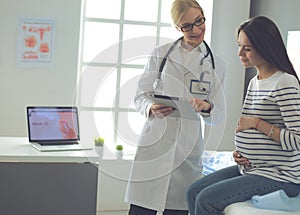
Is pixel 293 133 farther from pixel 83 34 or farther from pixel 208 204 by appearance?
pixel 83 34

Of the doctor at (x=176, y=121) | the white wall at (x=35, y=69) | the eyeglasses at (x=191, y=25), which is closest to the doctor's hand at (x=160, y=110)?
the doctor at (x=176, y=121)

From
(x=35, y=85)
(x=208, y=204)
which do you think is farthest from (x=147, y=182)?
(x=35, y=85)

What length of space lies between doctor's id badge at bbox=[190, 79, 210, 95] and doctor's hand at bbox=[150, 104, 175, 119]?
130 mm

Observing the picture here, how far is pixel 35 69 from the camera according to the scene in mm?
3348

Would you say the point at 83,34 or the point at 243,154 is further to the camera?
the point at 83,34

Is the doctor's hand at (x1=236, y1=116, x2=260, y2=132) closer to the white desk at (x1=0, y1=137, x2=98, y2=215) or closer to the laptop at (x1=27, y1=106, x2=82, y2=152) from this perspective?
the white desk at (x1=0, y1=137, x2=98, y2=215)

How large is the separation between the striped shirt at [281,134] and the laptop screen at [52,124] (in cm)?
82

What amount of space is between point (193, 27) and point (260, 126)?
0.53m

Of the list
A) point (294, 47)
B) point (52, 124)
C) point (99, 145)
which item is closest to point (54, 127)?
point (52, 124)

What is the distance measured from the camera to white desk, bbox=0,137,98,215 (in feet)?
6.86

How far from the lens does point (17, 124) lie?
336 centimetres

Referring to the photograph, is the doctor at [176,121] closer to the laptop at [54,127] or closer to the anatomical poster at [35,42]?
the laptop at [54,127]

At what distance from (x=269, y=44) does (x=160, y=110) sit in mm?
508

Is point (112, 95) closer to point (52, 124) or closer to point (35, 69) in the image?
point (52, 124)
